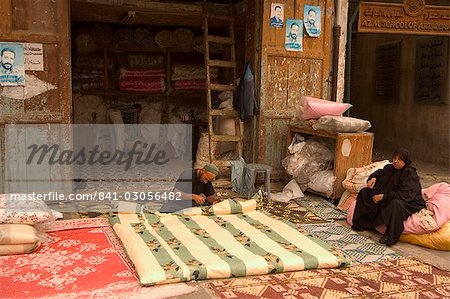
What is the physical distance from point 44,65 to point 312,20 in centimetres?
383

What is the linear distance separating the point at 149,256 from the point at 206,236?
79 cm

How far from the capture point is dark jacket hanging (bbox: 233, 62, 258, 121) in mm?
6871

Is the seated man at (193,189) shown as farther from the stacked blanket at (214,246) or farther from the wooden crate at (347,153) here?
the wooden crate at (347,153)

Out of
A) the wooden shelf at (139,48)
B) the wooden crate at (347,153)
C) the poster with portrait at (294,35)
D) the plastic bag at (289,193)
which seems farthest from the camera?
the wooden shelf at (139,48)

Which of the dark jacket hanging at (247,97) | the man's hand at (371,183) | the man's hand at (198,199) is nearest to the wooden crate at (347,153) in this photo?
the man's hand at (371,183)

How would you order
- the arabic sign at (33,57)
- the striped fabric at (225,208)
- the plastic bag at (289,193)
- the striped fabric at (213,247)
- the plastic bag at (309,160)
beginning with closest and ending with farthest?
1. the striped fabric at (213,247)
2. the striped fabric at (225,208)
3. the arabic sign at (33,57)
4. the plastic bag at (289,193)
5. the plastic bag at (309,160)

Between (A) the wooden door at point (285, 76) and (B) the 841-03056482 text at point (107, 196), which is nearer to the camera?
(B) the 841-03056482 text at point (107, 196)

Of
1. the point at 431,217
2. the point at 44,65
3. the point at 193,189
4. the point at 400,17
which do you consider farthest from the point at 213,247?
the point at 400,17

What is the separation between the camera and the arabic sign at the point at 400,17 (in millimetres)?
7230

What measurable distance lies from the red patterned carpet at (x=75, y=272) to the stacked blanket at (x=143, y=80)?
4973mm

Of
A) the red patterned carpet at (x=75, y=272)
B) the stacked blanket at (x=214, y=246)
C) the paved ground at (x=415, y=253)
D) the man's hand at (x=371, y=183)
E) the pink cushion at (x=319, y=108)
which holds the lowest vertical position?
the paved ground at (x=415, y=253)

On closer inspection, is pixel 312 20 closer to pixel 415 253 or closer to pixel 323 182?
pixel 323 182

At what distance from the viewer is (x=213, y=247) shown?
427cm

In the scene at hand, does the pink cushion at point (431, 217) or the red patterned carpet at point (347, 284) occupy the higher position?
the pink cushion at point (431, 217)
